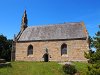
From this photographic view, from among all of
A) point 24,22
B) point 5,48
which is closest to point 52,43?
point 24,22

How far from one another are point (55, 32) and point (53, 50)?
16.7ft

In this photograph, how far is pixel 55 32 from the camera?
53438 mm

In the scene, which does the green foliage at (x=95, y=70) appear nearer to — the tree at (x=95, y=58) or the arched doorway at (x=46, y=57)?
the tree at (x=95, y=58)

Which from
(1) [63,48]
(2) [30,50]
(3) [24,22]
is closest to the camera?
(1) [63,48]

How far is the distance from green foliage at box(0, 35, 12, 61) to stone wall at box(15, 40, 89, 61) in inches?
682

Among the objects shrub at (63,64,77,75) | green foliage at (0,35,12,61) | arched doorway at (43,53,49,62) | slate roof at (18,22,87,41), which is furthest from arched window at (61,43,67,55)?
green foliage at (0,35,12,61)

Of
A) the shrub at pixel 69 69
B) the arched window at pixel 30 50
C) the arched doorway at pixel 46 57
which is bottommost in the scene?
the shrub at pixel 69 69

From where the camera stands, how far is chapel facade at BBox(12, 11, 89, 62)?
49094mm

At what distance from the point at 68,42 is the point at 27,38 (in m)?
11.4

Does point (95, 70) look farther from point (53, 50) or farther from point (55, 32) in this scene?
point (55, 32)

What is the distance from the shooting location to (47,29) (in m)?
55.6

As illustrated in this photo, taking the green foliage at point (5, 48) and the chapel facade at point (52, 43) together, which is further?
the green foliage at point (5, 48)

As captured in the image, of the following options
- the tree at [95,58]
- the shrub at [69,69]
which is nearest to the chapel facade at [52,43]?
the shrub at [69,69]

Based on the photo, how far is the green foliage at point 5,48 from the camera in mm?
70875
